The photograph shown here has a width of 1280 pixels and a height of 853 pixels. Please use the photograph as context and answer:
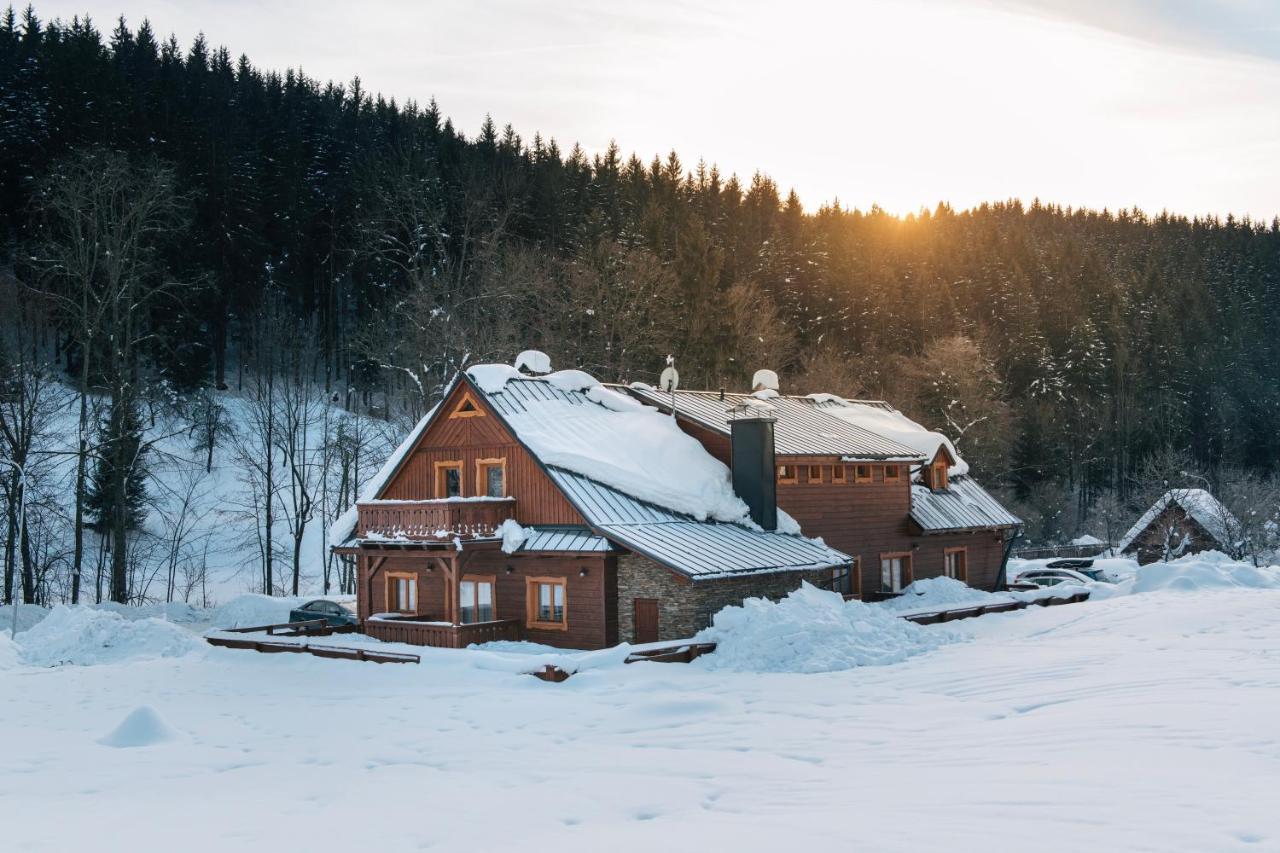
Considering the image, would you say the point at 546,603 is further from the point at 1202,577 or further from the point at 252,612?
the point at 1202,577

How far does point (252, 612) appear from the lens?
109ft

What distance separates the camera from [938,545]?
3294 cm

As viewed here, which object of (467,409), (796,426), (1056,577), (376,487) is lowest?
(1056,577)

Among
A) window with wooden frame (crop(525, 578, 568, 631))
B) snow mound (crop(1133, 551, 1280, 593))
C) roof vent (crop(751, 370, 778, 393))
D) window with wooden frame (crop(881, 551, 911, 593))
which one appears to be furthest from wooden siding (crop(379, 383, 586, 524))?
snow mound (crop(1133, 551, 1280, 593))

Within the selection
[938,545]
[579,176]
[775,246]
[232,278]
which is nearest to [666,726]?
[938,545]

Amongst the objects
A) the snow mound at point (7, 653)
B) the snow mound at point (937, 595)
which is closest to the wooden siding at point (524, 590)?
the snow mound at point (7, 653)

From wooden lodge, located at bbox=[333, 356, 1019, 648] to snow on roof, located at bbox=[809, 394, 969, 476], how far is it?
83.7 inches

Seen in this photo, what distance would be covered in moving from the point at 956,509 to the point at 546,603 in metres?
16.7

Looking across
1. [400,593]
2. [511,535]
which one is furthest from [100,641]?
[511,535]

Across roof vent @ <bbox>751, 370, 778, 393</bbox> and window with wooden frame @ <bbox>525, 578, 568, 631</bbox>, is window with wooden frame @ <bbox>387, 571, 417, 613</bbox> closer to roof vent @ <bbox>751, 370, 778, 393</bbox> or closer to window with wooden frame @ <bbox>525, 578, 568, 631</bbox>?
window with wooden frame @ <bbox>525, 578, 568, 631</bbox>

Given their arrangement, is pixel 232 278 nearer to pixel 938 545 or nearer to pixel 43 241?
pixel 43 241

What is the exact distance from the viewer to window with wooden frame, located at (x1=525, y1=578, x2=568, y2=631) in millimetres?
23969

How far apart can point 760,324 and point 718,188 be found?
24.6 m

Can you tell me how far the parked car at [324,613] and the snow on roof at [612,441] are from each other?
9111mm
